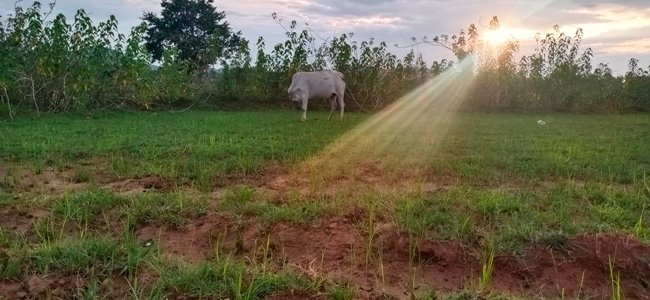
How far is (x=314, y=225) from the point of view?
11.0 feet

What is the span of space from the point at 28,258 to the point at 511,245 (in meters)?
2.54

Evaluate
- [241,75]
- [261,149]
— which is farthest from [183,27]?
[261,149]

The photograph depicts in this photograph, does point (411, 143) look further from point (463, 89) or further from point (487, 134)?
point (463, 89)

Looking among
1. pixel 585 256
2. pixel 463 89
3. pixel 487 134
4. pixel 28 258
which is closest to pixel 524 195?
pixel 585 256

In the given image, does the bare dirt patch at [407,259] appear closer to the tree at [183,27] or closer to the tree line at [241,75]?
the tree line at [241,75]

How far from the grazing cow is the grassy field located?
20.7 ft

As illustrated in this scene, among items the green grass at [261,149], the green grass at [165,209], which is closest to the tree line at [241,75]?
the green grass at [261,149]

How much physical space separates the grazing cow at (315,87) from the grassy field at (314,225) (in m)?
6.31

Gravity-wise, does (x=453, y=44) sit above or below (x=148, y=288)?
above

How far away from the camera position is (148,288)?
2.54 metres

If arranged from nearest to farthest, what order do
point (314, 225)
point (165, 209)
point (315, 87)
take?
1. point (314, 225)
2. point (165, 209)
3. point (315, 87)

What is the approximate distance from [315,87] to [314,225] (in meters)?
9.21

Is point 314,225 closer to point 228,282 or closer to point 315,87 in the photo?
Answer: point 228,282

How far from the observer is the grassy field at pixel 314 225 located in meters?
2.62
